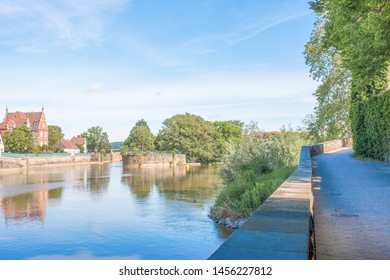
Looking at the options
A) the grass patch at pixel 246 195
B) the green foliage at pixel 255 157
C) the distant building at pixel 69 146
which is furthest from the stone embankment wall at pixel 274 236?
the distant building at pixel 69 146

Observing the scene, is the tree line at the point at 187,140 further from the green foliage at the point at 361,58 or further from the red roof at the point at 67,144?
the green foliage at the point at 361,58

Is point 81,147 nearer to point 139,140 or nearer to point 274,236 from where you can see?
point 139,140

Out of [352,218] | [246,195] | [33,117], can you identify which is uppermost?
[33,117]

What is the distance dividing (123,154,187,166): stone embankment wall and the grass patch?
6962 cm

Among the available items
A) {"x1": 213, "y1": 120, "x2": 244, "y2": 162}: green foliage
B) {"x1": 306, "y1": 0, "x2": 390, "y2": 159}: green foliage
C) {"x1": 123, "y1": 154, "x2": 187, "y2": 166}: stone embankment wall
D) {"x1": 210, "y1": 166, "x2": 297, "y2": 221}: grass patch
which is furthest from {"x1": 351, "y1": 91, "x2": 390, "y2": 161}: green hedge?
{"x1": 213, "y1": 120, "x2": 244, "y2": 162}: green foliage

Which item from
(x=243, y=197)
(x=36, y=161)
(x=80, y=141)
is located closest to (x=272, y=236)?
(x=243, y=197)

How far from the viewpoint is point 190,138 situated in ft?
317

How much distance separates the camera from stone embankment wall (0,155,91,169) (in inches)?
2744

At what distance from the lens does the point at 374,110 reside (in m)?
21.9

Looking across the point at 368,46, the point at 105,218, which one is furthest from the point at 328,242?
the point at 105,218

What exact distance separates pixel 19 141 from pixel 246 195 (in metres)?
71.2
